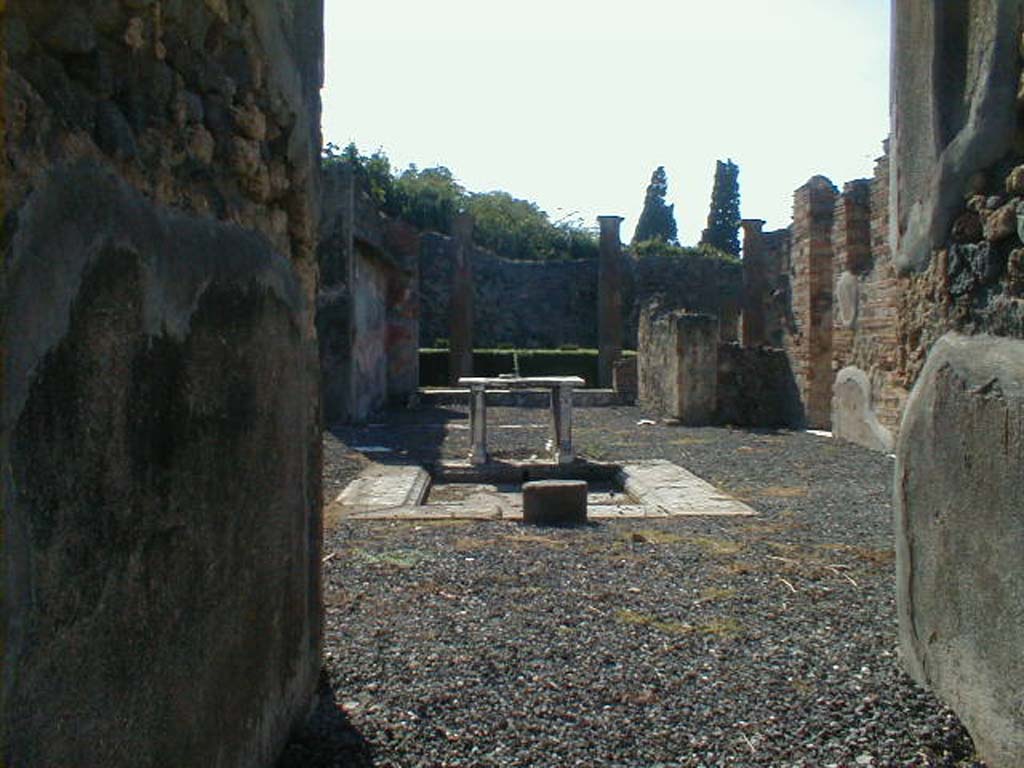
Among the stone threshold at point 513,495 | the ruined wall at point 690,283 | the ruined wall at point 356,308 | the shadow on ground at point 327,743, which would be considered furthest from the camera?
the ruined wall at point 690,283

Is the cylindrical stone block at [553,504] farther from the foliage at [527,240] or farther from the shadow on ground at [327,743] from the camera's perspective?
the foliage at [527,240]

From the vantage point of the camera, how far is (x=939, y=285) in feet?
10.4

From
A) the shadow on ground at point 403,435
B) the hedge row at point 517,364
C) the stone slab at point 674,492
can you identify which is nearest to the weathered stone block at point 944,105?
the stone slab at point 674,492

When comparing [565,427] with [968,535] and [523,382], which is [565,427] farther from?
[968,535]

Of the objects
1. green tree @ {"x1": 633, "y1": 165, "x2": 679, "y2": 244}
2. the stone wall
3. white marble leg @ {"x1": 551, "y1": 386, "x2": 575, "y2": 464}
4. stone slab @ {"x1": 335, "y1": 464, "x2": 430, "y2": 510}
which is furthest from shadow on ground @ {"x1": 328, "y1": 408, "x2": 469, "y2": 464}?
green tree @ {"x1": 633, "y1": 165, "x2": 679, "y2": 244}

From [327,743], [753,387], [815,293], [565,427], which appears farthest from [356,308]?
[327,743]

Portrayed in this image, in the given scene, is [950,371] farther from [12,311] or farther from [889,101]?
[12,311]

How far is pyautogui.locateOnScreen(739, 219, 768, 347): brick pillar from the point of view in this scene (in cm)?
1988

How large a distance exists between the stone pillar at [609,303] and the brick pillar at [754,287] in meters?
4.27

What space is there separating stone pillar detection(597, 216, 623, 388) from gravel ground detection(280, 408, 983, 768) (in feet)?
56.5

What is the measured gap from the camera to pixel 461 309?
23.0 metres

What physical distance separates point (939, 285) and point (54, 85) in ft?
8.47

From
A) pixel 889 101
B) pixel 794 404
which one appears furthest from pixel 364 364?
pixel 889 101

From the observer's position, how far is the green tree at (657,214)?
4838 centimetres
